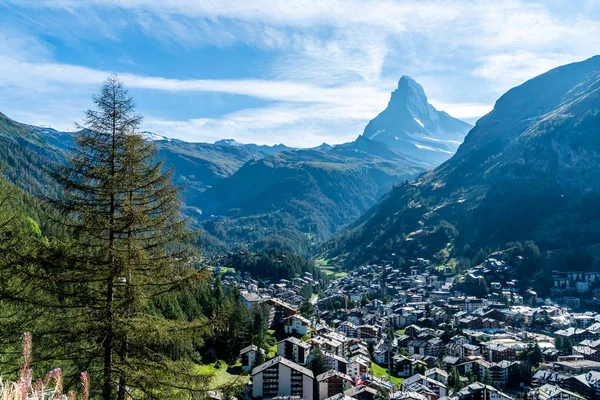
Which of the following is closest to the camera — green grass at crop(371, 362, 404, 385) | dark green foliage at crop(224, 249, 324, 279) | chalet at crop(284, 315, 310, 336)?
green grass at crop(371, 362, 404, 385)

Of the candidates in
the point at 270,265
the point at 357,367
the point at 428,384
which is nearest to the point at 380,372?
the point at 357,367

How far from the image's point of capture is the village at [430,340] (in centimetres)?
5878

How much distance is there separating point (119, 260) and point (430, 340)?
91961 mm

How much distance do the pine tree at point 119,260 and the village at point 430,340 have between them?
41.5 m

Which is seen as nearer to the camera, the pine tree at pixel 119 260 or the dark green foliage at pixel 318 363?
the pine tree at pixel 119 260

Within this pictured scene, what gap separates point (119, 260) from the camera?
11906mm

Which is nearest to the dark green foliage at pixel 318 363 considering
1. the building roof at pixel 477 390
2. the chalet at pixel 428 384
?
the chalet at pixel 428 384

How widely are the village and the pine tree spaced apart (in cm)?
4153

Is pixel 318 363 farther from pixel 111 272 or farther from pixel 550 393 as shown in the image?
pixel 111 272

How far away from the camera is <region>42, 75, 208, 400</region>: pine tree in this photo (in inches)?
468

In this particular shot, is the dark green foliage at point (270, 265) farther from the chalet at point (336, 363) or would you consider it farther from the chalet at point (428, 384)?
the chalet at point (428, 384)

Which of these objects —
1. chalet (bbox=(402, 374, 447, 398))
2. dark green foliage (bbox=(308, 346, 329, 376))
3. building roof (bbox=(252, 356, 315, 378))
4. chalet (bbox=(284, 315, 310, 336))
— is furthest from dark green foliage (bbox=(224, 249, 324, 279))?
building roof (bbox=(252, 356, 315, 378))

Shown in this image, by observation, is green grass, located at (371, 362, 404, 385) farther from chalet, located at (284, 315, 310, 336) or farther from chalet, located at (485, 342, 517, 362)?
chalet, located at (485, 342, 517, 362)

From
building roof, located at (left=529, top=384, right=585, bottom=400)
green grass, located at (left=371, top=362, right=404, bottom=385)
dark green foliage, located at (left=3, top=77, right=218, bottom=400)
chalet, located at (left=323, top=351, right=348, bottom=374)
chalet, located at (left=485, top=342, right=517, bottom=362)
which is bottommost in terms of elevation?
green grass, located at (left=371, top=362, right=404, bottom=385)
